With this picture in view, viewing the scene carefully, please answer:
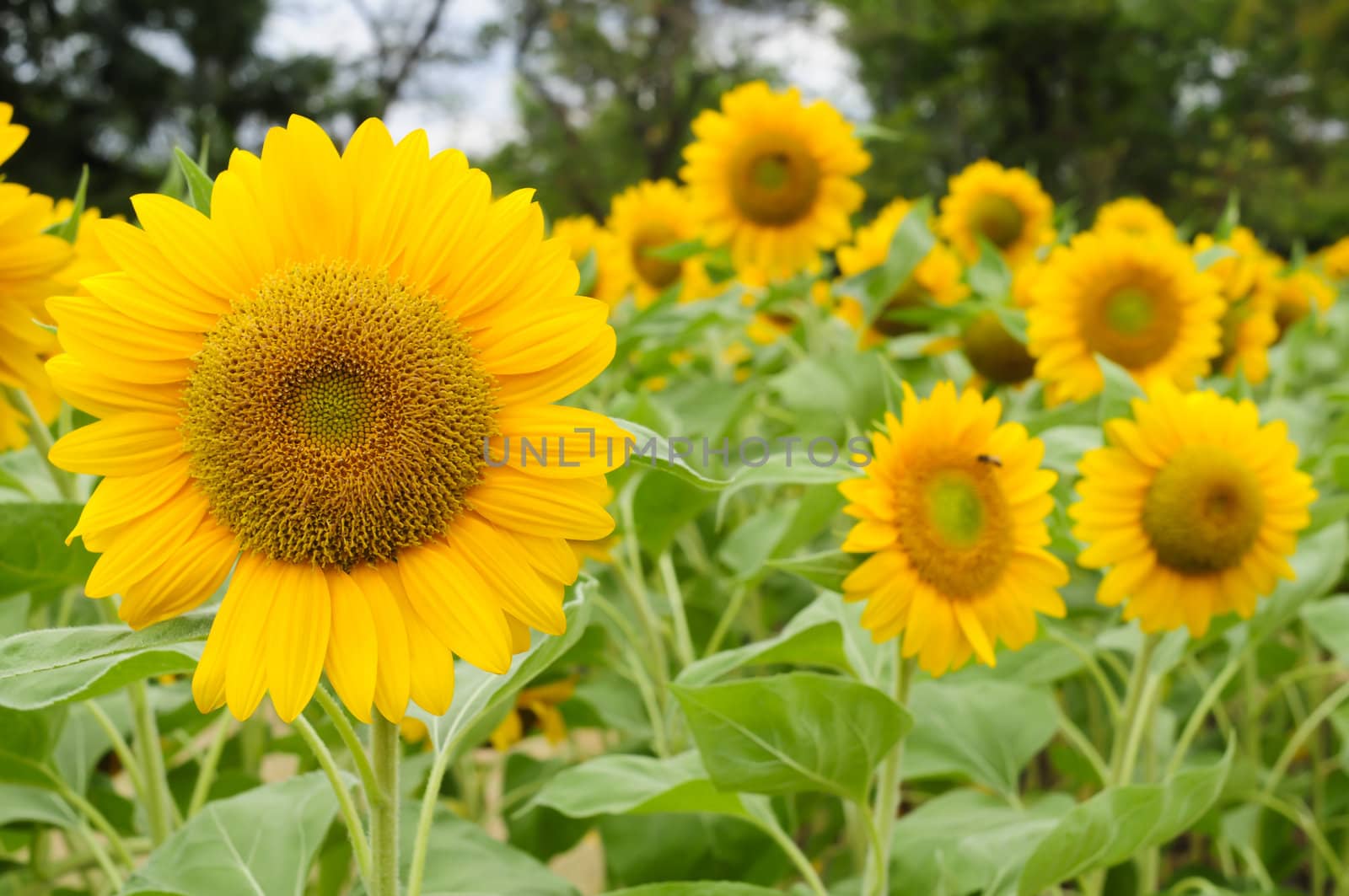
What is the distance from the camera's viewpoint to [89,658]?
546 millimetres

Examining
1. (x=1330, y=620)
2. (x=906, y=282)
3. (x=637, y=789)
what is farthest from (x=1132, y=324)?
(x=637, y=789)

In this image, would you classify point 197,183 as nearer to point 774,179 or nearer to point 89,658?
point 89,658

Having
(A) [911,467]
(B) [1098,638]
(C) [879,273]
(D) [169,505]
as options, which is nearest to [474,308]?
(D) [169,505]

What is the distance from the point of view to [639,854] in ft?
3.49

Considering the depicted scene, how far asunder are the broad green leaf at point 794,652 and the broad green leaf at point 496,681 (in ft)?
0.52

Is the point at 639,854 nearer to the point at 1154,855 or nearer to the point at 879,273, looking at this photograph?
the point at 1154,855

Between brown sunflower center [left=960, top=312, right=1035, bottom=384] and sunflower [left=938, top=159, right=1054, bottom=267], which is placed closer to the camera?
brown sunflower center [left=960, top=312, right=1035, bottom=384]

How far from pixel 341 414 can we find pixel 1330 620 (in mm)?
1136

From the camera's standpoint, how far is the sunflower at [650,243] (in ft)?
7.91

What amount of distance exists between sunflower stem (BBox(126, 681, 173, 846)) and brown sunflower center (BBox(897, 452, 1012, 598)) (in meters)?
0.63

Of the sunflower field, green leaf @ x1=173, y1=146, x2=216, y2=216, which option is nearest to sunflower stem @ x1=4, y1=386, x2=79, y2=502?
the sunflower field

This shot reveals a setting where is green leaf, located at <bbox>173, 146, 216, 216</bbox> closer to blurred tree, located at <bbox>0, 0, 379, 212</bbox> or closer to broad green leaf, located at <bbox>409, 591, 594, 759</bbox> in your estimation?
broad green leaf, located at <bbox>409, 591, 594, 759</bbox>

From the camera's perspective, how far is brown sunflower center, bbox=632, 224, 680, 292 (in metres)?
2.42

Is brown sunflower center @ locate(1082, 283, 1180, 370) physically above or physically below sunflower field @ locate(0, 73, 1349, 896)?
above
